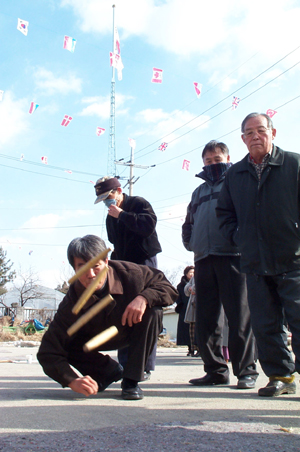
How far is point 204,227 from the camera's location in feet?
11.7

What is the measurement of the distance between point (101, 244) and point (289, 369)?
1.45 m

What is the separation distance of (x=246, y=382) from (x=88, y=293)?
142cm

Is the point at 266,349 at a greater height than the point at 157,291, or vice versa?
the point at 157,291

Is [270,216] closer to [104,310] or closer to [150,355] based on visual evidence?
[104,310]

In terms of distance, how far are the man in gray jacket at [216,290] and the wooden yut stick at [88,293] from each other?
46.3 inches

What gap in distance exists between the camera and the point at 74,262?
2590 mm

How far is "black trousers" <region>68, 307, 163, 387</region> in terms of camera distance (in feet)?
8.80

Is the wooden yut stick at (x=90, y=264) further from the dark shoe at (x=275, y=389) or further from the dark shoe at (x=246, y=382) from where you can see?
the dark shoe at (x=246, y=382)

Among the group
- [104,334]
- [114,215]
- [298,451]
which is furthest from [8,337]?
[298,451]

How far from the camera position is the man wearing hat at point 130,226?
3.62 metres

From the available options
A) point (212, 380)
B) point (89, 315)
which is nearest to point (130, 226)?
point (89, 315)

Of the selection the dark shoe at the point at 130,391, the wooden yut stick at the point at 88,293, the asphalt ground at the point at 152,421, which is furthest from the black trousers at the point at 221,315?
the wooden yut stick at the point at 88,293

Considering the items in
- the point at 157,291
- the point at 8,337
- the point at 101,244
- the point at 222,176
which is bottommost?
the point at 8,337

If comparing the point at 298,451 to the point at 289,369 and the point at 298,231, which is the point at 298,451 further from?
the point at 298,231
